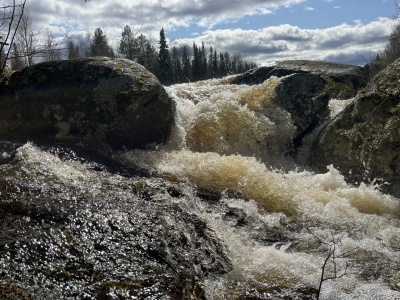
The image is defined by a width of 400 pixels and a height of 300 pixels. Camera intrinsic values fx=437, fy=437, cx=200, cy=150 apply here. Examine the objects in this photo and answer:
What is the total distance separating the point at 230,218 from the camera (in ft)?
18.6

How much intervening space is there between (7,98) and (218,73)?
189ft

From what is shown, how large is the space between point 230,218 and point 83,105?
3924 millimetres

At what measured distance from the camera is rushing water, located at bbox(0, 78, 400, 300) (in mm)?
3756

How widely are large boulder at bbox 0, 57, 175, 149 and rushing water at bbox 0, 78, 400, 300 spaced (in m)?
0.57

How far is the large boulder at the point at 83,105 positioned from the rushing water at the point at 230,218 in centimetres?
57

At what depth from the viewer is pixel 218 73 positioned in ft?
211

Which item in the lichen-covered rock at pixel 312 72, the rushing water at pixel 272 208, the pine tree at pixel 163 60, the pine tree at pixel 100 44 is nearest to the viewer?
the rushing water at pixel 272 208

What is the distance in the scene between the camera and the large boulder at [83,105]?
26.0ft

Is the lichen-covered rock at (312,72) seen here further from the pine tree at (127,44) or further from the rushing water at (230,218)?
the pine tree at (127,44)

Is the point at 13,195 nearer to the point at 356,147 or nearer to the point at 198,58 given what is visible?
the point at 356,147

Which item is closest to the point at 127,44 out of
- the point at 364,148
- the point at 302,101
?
the point at 302,101

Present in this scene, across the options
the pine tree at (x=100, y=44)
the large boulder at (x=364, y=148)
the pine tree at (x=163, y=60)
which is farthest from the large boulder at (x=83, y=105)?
the pine tree at (x=163, y=60)

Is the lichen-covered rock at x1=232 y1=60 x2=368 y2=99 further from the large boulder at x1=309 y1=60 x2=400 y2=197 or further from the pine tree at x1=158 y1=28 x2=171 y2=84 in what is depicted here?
the pine tree at x1=158 y1=28 x2=171 y2=84

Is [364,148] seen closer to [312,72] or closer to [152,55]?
[312,72]
